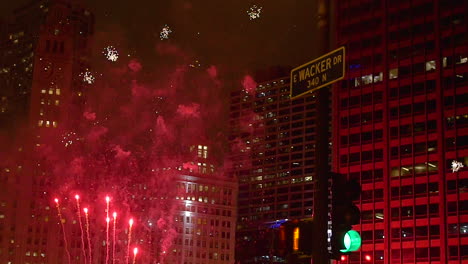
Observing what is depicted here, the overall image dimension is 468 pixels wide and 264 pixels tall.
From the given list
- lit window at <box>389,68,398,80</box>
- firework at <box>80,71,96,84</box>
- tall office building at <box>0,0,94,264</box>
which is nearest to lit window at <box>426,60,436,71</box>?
lit window at <box>389,68,398,80</box>

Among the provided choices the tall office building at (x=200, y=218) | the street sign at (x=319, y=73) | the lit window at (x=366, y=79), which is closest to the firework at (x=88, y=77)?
the tall office building at (x=200, y=218)

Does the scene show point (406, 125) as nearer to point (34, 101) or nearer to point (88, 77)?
point (88, 77)

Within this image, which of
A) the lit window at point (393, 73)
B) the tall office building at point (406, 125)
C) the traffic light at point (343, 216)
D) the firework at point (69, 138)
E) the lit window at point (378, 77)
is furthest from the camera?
the lit window at point (378, 77)

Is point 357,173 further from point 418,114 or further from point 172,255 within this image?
point 172,255

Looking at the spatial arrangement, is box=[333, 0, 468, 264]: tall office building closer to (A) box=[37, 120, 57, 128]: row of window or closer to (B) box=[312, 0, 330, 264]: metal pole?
(A) box=[37, 120, 57, 128]: row of window

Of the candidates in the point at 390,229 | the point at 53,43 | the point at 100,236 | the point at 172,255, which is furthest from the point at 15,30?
the point at 390,229

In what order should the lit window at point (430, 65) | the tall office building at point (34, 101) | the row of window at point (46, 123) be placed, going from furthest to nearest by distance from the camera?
the row of window at point (46, 123) → the tall office building at point (34, 101) → the lit window at point (430, 65)

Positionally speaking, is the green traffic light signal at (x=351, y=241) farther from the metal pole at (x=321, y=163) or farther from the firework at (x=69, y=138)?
the firework at (x=69, y=138)

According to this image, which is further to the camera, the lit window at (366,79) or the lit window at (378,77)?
the lit window at (366,79)
